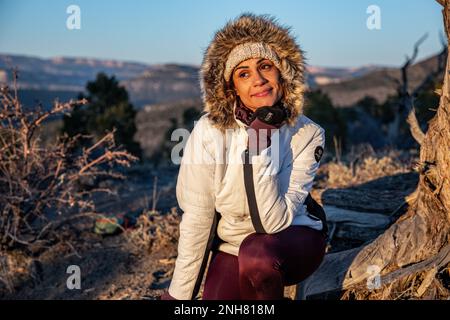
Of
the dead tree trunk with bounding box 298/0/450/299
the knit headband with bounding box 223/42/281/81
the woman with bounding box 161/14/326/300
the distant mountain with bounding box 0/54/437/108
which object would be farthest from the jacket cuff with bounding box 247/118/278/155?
the distant mountain with bounding box 0/54/437/108

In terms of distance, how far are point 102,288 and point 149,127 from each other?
35132mm

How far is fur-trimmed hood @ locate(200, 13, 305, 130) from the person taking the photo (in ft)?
10.3

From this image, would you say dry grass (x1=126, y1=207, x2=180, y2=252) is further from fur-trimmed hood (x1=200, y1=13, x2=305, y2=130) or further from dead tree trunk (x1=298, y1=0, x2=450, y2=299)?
fur-trimmed hood (x1=200, y1=13, x2=305, y2=130)

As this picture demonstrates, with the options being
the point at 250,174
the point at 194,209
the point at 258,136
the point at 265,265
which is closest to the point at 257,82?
the point at 258,136

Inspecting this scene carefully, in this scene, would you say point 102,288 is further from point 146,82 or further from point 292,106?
point 146,82

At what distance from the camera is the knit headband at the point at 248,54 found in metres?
3.08

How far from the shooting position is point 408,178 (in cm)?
490

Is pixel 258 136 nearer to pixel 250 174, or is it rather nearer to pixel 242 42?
pixel 250 174

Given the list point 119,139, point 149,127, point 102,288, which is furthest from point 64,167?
point 149,127

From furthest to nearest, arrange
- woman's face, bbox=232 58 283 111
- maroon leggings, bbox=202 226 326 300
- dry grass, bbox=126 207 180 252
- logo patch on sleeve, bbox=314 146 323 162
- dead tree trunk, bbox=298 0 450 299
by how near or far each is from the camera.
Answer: dry grass, bbox=126 207 180 252 < logo patch on sleeve, bbox=314 146 323 162 < woman's face, bbox=232 58 283 111 < dead tree trunk, bbox=298 0 450 299 < maroon leggings, bbox=202 226 326 300

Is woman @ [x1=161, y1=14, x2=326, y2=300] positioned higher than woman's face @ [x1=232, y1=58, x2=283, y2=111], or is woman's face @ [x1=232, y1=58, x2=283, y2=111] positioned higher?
woman's face @ [x1=232, y1=58, x2=283, y2=111]

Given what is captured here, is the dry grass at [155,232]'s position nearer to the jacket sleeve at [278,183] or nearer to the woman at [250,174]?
the woman at [250,174]

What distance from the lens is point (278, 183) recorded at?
9.67 feet

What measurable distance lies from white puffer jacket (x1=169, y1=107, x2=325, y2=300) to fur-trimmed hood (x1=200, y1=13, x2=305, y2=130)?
0.37 ft
